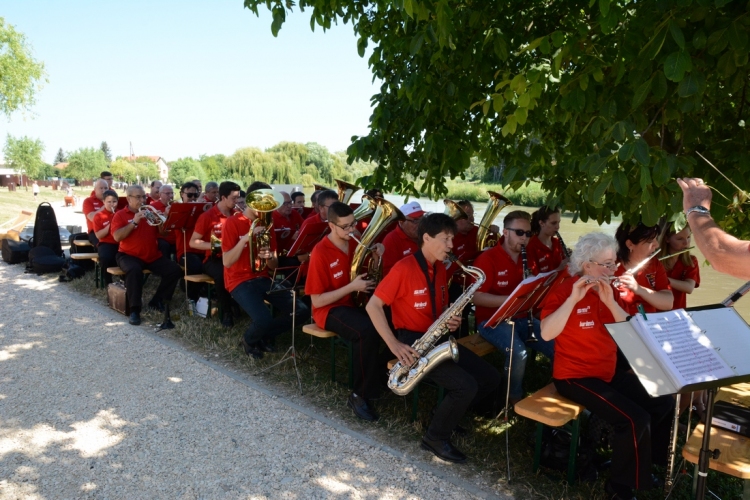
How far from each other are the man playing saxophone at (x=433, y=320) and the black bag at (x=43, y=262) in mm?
7673

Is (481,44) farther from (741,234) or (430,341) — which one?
(741,234)

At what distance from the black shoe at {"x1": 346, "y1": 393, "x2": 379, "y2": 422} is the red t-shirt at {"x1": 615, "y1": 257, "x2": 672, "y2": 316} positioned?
2053 mm

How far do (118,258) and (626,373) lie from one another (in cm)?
624

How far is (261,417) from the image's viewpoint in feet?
14.4

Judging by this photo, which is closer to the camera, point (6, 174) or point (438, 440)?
point (438, 440)

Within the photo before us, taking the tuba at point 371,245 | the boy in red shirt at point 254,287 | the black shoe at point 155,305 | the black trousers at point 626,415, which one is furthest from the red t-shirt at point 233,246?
the black trousers at point 626,415

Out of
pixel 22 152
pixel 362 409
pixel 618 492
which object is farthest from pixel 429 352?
pixel 22 152

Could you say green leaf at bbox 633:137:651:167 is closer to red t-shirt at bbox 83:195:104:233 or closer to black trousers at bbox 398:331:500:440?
black trousers at bbox 398:331:500:440

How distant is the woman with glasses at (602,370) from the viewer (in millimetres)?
3223

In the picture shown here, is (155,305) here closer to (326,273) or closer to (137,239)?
(137,239)

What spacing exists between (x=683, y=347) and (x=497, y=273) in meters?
2.36

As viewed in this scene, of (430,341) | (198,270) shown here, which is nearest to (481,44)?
(430,341)

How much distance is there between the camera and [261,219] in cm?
552

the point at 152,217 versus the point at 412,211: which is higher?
the point at 412,211
